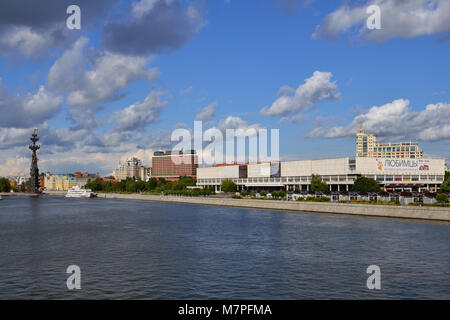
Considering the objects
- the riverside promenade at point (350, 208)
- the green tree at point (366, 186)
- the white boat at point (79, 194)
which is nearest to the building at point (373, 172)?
the green tree at point (366, 186)

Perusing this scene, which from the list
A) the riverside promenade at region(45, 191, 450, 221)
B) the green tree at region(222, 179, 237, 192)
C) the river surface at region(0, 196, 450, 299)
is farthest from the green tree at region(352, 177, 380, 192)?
the river surface at region(0, 196, 450, 299)

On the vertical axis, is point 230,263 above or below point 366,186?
below

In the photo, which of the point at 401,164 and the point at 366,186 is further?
the point at 401,164

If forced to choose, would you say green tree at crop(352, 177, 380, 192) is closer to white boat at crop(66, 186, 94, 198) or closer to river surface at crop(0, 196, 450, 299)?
river surface at crop(0, 196, 450, 299)

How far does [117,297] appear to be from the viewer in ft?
65.8

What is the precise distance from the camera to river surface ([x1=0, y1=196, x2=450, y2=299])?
21.0 metres

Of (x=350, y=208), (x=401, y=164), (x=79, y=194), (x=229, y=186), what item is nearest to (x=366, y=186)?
(x=401, y=164)

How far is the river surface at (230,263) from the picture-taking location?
21047mm

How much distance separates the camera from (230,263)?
1102 inches

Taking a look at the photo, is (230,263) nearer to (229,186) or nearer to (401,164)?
(401,164)

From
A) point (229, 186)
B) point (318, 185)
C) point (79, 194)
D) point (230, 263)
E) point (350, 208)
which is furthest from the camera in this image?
point (79, 194)

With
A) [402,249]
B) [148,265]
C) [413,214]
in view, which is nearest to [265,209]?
[413,214]
